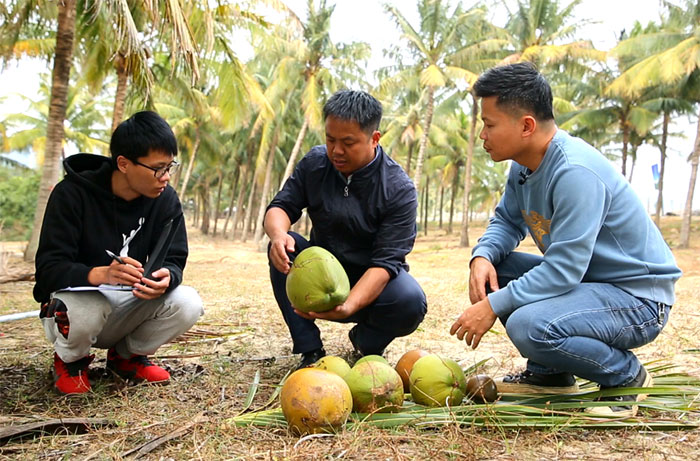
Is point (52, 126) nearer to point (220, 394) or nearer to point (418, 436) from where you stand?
point (220, 394)

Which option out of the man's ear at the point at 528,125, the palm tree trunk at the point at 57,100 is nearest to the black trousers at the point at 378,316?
the man's ear at the point at 528,125

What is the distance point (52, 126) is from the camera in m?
10.6

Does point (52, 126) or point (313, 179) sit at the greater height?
point (52, 126)

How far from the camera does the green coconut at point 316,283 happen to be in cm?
250

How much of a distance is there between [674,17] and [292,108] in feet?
55.1

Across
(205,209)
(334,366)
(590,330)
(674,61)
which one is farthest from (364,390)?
(205,209)

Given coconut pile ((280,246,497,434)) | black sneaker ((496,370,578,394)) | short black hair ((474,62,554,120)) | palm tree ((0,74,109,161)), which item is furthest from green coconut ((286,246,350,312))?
palm tree ((0,74,109,161))

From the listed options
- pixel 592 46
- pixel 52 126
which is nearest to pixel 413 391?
pixel 52 126

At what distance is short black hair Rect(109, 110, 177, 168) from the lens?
262 centimetres

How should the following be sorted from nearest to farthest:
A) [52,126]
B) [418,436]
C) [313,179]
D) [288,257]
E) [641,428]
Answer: [418,436] < [641,428] < [288,257] < [313,179] < [52,126]

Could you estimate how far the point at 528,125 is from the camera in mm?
2426

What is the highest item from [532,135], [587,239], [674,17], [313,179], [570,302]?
[674,17]

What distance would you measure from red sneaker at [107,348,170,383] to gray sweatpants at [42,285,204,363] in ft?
0.16

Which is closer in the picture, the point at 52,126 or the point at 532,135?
the point at 532,135
